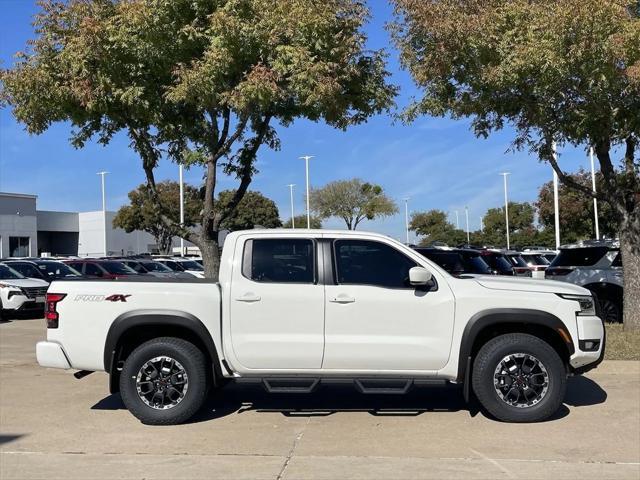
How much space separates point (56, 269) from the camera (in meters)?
20.8

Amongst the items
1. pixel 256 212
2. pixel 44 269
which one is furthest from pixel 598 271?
pixel 256 212

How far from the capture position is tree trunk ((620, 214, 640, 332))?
1078 cm

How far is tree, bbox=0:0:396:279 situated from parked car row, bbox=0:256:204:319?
4134 millimetres

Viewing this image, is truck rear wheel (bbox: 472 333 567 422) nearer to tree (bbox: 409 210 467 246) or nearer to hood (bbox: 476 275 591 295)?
hood (bbox: 476 275 591 295)

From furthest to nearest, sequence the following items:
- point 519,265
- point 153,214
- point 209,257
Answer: point 153,214 → point 519,265 → point 209,257

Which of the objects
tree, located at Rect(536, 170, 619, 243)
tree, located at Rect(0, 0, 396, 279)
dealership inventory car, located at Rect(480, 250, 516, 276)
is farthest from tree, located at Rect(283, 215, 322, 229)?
tree, located at Rect(0, 0, 396, 279)

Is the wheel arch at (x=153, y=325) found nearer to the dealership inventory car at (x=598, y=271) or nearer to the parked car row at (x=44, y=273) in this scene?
the parked car row at (x=44, y=273)

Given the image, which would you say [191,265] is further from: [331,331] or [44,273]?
[331,331]

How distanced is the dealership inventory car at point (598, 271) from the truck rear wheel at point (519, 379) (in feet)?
22.9

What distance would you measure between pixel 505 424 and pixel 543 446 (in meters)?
0.67

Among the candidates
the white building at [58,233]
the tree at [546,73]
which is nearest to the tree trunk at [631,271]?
the tree at [546,73]

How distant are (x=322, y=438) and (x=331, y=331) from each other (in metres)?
0.99

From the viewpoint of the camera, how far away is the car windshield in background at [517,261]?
22922 millimetres

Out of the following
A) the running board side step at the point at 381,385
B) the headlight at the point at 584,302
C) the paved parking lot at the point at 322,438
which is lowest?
the paved parking lot at the point at 322,438
